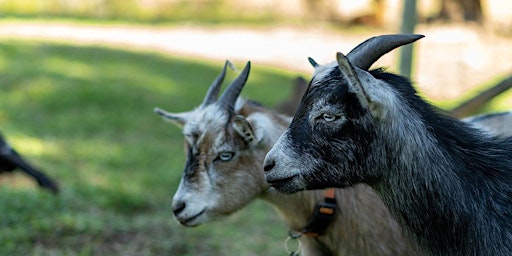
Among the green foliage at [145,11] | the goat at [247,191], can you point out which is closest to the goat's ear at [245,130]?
the goat at [247,191]

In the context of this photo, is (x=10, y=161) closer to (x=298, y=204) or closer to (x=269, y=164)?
(x=298, y=204)

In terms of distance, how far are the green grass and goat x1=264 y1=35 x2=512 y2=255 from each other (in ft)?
9.41

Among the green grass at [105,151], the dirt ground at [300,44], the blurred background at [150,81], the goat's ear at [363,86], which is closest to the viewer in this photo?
the goat's ear at [363,86]

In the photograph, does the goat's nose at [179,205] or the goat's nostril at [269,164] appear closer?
the goat's nostril at [269,164]

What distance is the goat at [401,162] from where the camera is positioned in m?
3.32

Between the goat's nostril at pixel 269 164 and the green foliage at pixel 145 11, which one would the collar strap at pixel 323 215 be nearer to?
the goat's nostril at pixel 269 164

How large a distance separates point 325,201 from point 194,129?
891 millimetres

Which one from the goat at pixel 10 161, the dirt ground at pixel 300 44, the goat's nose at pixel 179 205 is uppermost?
the goat's nose at pixel 179 205

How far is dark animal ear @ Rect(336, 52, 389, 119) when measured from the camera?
126 inches

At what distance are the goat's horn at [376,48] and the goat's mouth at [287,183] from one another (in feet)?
1.91

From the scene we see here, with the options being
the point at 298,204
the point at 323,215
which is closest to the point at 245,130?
the point at 298,204

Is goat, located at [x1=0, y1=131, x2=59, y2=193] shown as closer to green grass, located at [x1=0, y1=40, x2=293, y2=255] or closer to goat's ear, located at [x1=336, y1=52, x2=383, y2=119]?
green grass, located at [x1=0, y1=40, x2=293, y2=255]

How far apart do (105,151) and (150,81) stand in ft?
13.5

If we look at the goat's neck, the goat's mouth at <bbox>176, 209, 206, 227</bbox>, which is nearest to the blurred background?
the goat's neck
